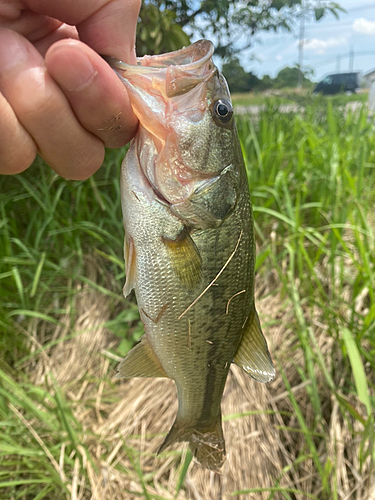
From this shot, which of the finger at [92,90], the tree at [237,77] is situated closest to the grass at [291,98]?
the tree at [237,77]

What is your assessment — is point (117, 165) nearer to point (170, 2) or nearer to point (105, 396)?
point (170, 2)

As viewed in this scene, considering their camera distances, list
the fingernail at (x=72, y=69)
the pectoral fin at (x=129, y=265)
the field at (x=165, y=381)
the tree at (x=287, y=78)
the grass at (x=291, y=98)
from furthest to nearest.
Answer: the tree at (x=287, y=78) < the grass at (x=291, y=98) < the field at (x=165, y=381) < the pectoral fin at (x=129, y=265) < the fingernail at (x=72, y=69)

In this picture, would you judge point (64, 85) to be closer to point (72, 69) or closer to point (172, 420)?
point (72, 69)

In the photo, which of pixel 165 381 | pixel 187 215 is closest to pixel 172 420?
pixel 165 381

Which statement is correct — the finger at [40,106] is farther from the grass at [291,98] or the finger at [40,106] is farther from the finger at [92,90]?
the grass at [291,98]

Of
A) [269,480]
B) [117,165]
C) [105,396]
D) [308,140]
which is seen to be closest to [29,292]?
[105,396]

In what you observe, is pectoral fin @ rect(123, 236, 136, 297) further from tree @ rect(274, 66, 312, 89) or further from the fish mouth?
tree @ rect(274, 66, 312, 89)
